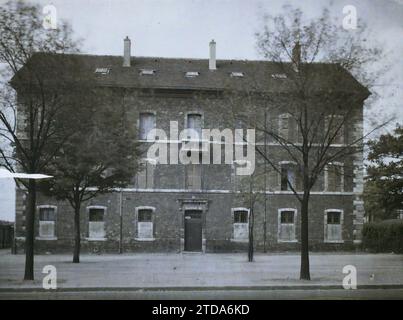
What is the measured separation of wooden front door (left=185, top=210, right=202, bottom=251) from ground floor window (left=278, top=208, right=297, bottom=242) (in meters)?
4.42

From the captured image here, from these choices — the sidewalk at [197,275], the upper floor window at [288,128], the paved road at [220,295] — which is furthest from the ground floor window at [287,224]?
the paved road at [220,295]

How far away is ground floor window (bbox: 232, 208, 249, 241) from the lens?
32250 mm

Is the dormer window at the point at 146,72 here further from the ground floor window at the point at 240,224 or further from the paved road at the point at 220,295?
the paved road at the point at 220,295

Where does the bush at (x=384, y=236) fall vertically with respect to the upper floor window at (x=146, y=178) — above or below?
below

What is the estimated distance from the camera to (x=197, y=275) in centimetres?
1972

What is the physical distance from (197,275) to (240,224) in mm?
13046

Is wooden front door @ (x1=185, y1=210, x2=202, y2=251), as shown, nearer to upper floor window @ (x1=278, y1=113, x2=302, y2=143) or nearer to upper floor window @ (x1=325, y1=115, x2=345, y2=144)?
upper floor window @ (x1=278, y1=113, x2=302, y2=143)

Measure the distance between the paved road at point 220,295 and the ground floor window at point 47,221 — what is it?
1647cm

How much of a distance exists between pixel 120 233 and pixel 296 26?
56.8 feet

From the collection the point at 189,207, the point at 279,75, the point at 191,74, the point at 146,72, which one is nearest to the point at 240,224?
the point at 189,207

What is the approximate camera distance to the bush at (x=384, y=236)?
107 feet

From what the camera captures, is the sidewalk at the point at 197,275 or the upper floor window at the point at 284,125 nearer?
the sidewalk at the point at 197,275

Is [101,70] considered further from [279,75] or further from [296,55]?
[296,55]

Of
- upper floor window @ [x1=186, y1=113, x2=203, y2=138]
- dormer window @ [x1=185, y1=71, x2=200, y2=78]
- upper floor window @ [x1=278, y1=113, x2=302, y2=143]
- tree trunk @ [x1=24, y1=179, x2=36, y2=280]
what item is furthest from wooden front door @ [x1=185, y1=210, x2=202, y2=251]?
tree trunk @ [x1=24, y1=179, x2=36, y2=280]
